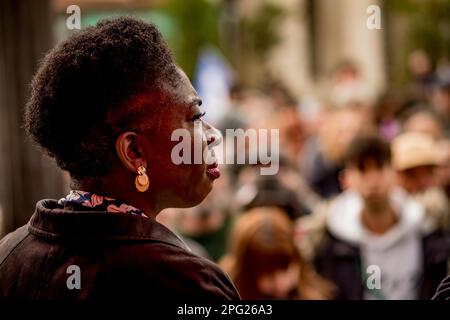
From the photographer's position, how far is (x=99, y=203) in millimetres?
1766

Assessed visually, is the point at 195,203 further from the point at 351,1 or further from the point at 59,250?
the point at 351,1

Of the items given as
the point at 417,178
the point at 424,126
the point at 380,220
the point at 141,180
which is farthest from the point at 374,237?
the point at 424,126

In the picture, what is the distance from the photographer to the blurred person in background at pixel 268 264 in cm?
338

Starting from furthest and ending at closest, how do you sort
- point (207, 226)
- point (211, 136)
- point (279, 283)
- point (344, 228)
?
point (207, 226) → point (344, 228) → point (279, 283) → point (211, 136)

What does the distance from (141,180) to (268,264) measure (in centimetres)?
175

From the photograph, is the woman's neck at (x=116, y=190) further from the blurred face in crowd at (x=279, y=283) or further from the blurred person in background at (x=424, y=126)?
the blurred person in background at (x=424, y=126)

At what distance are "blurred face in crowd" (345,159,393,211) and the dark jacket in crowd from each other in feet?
0.78

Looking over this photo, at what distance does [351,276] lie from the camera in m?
4.01

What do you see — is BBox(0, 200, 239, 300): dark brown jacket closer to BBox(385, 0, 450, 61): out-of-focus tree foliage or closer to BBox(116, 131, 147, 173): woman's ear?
BBox(116, 131, 147, 173): woman's ear

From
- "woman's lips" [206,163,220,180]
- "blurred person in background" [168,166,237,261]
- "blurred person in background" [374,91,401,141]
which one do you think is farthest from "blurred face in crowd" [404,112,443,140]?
"woman's lips" [206,163,220,180]

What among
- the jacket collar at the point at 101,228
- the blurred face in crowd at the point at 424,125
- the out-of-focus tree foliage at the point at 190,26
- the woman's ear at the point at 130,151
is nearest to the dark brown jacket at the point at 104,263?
the jacket collar at the point at 101,228

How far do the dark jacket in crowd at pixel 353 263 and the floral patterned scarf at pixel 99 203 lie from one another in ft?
7.30

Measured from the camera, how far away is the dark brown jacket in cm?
165

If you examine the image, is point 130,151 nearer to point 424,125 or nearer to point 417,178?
point 417,178
